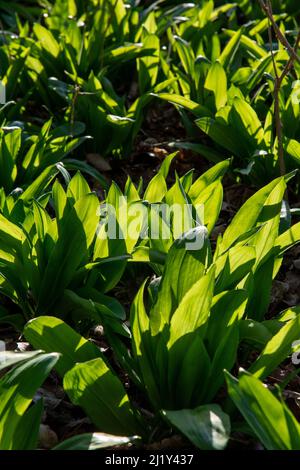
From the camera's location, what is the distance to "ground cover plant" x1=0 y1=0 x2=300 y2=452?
1826 mm

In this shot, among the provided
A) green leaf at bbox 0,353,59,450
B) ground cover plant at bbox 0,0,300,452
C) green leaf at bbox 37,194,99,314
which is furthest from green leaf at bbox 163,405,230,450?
green leaf at bbox 37,194,99,314

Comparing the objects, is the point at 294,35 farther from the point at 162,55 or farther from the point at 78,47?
the point at 78,47

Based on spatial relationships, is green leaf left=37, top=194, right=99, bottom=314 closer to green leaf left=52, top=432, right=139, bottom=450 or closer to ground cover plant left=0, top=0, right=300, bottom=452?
ground cover plant left=0, top=0, right=300, bottom=452

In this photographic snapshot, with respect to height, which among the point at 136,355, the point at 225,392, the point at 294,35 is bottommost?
the point at 225,392

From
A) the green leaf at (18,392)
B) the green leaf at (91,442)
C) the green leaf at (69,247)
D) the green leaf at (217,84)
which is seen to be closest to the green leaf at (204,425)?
the green leaf at (91,442)

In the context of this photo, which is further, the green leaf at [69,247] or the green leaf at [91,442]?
the green leaf at [69,247]

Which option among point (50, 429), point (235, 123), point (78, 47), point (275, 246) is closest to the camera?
point (50, 429)

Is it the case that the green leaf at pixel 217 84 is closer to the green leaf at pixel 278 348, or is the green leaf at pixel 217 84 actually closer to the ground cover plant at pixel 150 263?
the ground cover plant at pixel 150 263

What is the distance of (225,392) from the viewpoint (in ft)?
6.70

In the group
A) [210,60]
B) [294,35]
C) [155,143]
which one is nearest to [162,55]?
[210,60]

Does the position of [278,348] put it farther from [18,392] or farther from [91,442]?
[18,392]

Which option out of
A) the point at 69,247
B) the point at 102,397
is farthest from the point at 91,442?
the point at 69,247

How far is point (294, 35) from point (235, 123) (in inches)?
43.6

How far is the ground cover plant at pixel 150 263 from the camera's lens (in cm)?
183
